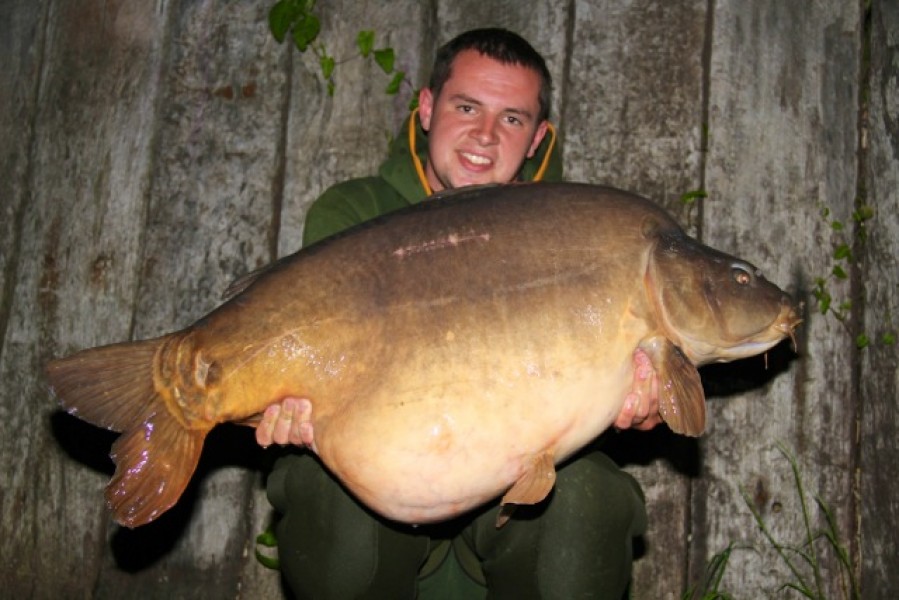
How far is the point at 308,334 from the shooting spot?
1874mm

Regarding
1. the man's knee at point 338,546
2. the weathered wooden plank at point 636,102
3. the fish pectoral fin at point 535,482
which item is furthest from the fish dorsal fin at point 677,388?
the weathered wooden plank at point 636,102

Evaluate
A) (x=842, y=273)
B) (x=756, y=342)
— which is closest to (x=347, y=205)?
(x=756, y=342)

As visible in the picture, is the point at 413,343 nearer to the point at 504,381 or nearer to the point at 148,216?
the point at 504,381

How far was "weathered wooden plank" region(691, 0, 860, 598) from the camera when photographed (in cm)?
270

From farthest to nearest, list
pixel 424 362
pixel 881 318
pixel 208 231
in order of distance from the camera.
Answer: pixel 208 231 < pixel 881 318 < pixel 424 362

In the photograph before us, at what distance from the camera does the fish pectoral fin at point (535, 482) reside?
6.04 feet

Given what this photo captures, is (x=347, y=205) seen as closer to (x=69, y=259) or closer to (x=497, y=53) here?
(x=497, y=53)

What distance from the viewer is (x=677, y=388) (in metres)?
1.95

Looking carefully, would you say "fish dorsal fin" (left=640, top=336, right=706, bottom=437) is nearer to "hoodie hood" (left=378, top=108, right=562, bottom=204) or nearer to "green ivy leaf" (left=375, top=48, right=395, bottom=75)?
"hoodie hood" (left=378, top=108, right=562, bottom=204)

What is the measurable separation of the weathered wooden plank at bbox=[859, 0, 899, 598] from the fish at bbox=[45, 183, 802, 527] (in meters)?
1.06

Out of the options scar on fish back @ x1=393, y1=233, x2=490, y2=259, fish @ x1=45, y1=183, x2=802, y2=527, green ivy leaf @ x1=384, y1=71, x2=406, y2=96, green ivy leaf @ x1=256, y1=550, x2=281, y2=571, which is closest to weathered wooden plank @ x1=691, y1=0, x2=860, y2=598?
fish @ x1=45, y1=183, x2=802, y2=527

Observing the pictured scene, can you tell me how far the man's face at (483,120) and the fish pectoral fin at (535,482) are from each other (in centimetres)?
95

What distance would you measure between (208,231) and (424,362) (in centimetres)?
131

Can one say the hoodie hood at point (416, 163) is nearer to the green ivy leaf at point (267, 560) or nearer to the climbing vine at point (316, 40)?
the climbing vine at point (316, 40)
